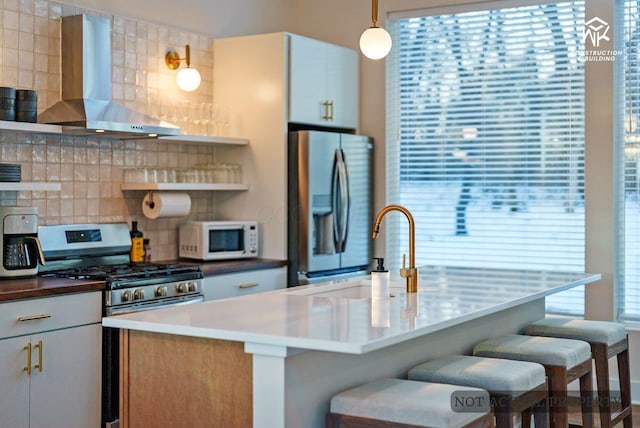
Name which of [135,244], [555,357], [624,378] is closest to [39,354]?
[135,244]

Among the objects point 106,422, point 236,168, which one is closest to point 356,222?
point 236,168

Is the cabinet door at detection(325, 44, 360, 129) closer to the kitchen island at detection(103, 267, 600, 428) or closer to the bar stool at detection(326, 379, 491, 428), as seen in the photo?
the kitchen island at detection(103, 267, 600, 428)

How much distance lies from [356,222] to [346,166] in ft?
1.34

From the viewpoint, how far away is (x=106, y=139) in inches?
190

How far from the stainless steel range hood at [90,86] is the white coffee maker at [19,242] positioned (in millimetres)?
501

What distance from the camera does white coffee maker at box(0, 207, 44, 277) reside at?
4.06 meters

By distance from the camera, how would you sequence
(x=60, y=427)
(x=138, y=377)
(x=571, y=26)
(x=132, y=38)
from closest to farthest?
(x=138, y=377)
(x=60, y=427)
(x=132, y=38)
(x=571, y=26)

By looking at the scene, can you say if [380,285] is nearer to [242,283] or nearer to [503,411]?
[503,411]

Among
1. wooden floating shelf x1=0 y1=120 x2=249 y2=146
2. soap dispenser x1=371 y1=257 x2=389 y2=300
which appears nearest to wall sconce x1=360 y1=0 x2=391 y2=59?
soap dispenser x1=371 y1=257 x2=389 y2=300

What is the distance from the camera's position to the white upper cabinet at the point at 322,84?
543cm

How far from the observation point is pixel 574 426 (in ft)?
14.4

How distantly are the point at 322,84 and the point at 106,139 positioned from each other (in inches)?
61.4

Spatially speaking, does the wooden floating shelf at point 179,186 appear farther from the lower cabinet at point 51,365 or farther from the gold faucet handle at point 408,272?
the gold faucet handle at point 408,272

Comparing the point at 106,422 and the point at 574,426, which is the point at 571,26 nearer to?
the point at 574,426
